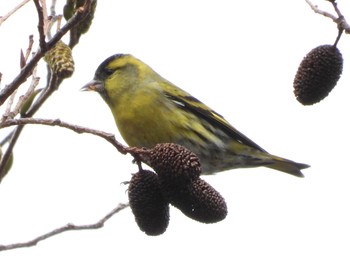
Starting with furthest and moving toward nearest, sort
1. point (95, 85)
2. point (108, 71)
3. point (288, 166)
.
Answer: point (288, 166)
point (108, 71)
point (95, 85)

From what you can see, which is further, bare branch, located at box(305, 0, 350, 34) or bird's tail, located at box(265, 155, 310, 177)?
bird's tail, located at box(265, 155, 310, 177)

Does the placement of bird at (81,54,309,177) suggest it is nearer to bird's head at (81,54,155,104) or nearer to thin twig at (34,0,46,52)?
bird's head at (81,54,155,104)

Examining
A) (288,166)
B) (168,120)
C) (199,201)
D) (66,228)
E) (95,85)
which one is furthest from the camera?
(288,166)

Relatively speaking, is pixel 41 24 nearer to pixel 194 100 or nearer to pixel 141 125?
pixel 141 125

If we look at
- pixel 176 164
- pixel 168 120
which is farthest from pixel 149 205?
pixel 168 120

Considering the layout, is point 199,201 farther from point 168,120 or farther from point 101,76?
point 101,76

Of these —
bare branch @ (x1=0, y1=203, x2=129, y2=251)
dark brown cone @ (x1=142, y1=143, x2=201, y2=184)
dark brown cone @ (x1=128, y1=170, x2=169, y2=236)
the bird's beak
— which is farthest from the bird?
dark brown cone @ (x1=142, y1=143, x2=201, y2=184)

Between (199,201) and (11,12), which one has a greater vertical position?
(11,12)

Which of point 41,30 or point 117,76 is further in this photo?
point 117,76
